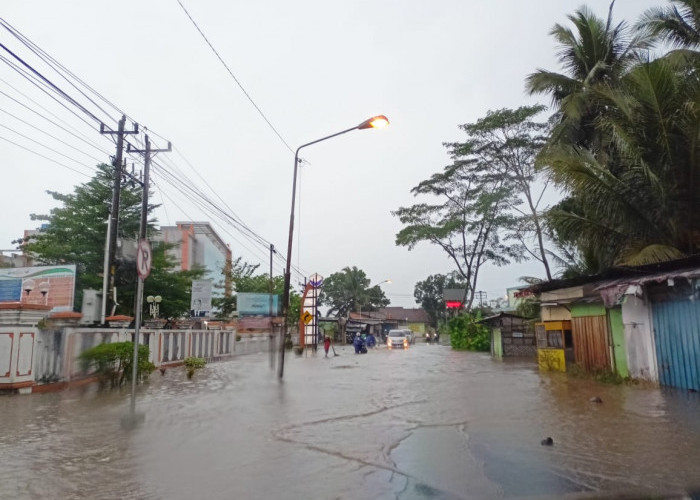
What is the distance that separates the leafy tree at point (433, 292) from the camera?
86250 millimetres

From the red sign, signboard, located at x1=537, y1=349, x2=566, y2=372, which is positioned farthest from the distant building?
the red sign

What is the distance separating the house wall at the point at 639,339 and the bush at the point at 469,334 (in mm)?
19571

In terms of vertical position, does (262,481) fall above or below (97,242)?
below

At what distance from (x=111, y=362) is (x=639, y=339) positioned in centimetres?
1234

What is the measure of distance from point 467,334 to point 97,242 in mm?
23434

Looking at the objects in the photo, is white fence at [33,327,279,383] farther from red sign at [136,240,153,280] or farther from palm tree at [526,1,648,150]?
palm tree at [526,1,648,150]

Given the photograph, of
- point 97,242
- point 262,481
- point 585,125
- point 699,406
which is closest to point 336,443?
point 262,481

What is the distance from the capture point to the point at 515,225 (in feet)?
101

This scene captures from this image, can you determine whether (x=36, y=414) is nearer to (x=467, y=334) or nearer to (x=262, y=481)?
(x=262, y=481)

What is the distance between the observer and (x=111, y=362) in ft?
39.3

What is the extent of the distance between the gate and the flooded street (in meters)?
0.64

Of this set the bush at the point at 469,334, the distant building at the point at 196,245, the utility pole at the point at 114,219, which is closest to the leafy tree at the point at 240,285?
the distant building at the point at 196,245

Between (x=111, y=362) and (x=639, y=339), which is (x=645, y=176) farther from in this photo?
(x=111, y=362)

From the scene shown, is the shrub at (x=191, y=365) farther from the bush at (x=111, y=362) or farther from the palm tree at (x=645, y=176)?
the palm tree at (x=645, y=176)
